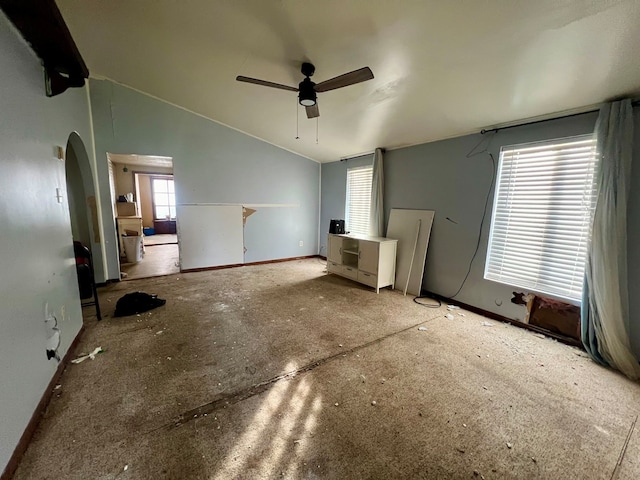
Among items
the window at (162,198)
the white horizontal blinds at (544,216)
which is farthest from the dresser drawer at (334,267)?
the window at (162,198)

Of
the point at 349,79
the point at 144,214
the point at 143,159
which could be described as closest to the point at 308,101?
the point at 349,79

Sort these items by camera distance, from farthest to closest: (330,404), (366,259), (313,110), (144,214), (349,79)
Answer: (144,214) → (366,259) → (313,110) → (349,79) → (330,404)

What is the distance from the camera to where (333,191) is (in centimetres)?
575

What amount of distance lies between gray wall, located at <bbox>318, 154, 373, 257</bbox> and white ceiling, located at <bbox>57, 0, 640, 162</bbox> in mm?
1735

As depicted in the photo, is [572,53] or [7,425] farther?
[572,53]

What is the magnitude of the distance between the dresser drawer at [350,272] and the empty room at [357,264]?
1.14ft

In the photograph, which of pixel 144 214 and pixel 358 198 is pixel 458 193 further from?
pixel 144 214

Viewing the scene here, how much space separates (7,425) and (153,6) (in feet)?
10.1

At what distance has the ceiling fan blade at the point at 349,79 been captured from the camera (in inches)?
78.4

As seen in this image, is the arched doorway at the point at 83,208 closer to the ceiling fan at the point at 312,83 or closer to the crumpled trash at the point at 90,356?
the crumpled trash at the point at 90,356

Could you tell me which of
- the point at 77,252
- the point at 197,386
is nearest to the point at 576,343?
the point at 197,386

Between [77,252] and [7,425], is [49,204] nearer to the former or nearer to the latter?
[77,252]

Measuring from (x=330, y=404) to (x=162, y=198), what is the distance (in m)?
9.74

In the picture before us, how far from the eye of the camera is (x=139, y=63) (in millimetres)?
3170
